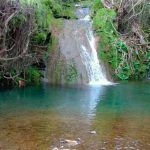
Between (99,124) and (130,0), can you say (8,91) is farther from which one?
(130,0)

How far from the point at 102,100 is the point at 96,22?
8.05 meters

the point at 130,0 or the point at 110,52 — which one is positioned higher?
the point at 130,0

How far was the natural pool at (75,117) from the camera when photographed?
29.6 ft

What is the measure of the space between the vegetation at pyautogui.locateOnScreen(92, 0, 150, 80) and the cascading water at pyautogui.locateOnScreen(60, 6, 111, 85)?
490 millimetres

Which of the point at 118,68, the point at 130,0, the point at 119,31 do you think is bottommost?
the point at 118,68

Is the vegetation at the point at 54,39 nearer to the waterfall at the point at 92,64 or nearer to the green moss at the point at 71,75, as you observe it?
the green moss at the point at 71,75

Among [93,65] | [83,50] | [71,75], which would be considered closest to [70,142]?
[71,75]

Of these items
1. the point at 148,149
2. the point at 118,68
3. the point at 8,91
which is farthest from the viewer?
the point at 118,68

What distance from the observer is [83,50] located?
20.2m

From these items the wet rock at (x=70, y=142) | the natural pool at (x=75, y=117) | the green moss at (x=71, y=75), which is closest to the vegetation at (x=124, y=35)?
the green moss at (x=71, y=75)

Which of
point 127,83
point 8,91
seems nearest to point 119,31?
point 127,83

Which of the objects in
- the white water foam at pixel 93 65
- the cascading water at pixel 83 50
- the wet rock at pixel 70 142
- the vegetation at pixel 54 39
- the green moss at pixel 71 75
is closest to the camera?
the wet rock at pixel 70 142

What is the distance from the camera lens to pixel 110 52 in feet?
67.8

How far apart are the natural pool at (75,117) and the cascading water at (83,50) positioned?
7.30 feet
